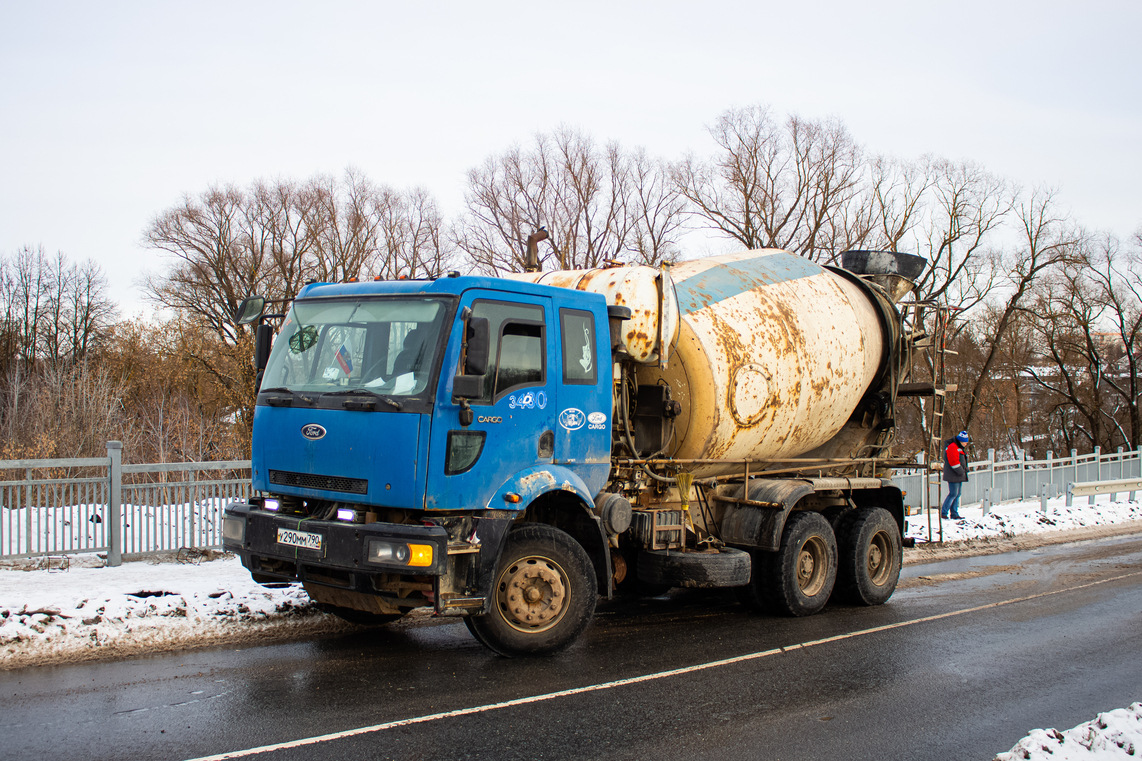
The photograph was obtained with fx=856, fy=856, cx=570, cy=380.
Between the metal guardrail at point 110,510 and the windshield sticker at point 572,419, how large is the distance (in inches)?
202


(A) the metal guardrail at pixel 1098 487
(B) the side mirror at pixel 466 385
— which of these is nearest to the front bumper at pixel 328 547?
(B) the side mirror at pixel 466 385

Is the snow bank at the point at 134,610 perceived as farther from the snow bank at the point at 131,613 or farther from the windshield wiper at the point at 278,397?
the windshield wiper at the point at 278,397

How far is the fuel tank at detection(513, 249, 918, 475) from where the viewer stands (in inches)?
308

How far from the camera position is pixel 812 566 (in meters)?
9.00

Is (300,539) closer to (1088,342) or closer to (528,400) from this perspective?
(528,400)

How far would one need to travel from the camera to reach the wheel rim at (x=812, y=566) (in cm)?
888

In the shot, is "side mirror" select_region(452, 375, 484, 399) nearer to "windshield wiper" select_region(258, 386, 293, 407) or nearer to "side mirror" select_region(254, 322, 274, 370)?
"windshield wiper" select_region(258, 386, 293, 407)

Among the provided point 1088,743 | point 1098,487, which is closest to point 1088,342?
point 1098,487

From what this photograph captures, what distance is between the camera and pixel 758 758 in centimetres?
458

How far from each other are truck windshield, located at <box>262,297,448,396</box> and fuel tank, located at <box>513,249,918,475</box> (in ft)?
6.65

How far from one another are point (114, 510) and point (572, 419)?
565 cm

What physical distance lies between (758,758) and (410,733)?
6.27 ft

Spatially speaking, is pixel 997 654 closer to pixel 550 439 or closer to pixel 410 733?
pixel 550 439

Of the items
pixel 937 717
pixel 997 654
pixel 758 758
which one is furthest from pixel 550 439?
pixel 997 654
